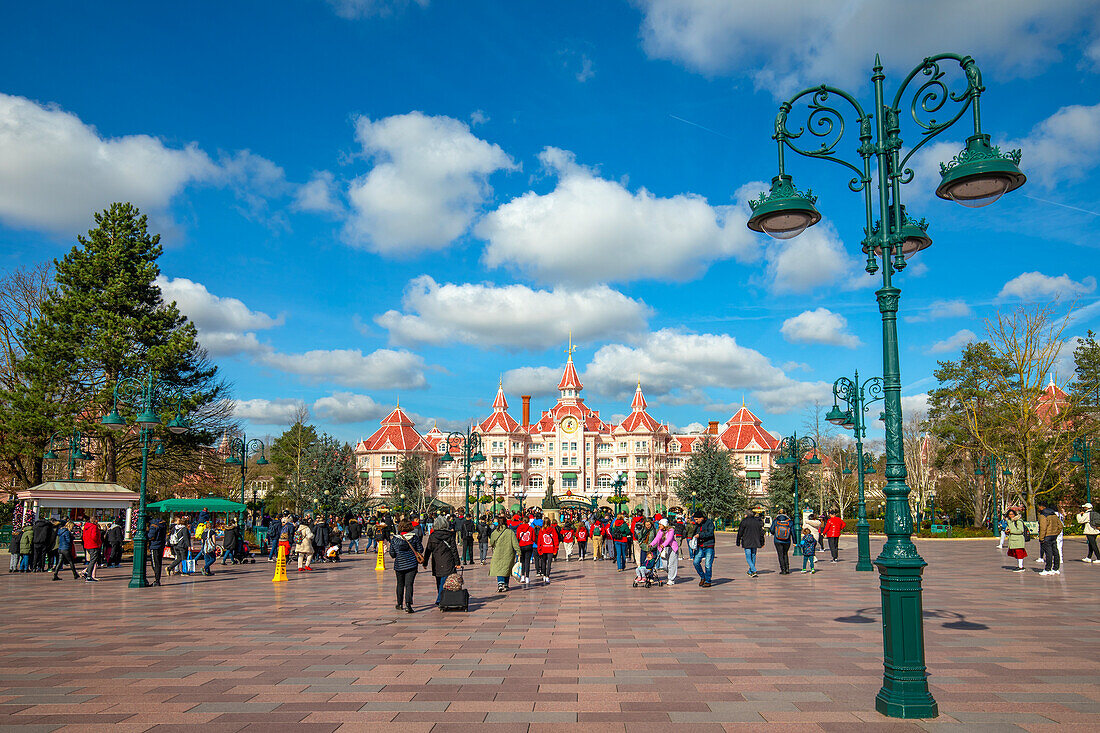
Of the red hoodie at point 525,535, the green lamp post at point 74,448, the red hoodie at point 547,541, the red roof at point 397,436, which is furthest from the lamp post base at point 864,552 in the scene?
the red roof at point 397,436

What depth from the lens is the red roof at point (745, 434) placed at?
91.8m

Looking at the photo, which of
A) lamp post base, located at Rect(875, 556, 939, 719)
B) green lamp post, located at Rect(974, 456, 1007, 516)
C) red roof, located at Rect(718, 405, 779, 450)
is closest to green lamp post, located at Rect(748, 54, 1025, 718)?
→ lamp post base, located at Rect(875, 556, 939, 719)

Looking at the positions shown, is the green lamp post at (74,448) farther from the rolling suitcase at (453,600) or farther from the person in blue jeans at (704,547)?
the person in blue jeans at (704,547)

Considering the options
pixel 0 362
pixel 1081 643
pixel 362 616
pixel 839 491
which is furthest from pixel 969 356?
pixel 0 362

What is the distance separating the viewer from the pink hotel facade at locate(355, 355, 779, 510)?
96062 millimetres

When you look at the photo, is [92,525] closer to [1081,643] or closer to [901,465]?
[901,465]

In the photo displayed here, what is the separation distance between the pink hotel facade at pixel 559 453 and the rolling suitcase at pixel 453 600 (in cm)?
8042

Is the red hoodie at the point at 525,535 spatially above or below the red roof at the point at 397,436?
below

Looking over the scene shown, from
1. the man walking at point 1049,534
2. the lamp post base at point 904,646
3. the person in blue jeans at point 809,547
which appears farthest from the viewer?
the person in blue jeans at point 809,547

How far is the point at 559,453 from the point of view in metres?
99.2

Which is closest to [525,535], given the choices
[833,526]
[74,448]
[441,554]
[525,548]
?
[525,548]

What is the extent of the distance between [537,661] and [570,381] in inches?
3744

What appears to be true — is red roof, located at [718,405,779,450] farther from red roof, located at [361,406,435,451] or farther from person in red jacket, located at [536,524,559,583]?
person in red jacket, located at [536,524,559,583]

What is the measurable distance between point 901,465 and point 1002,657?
3.91m
